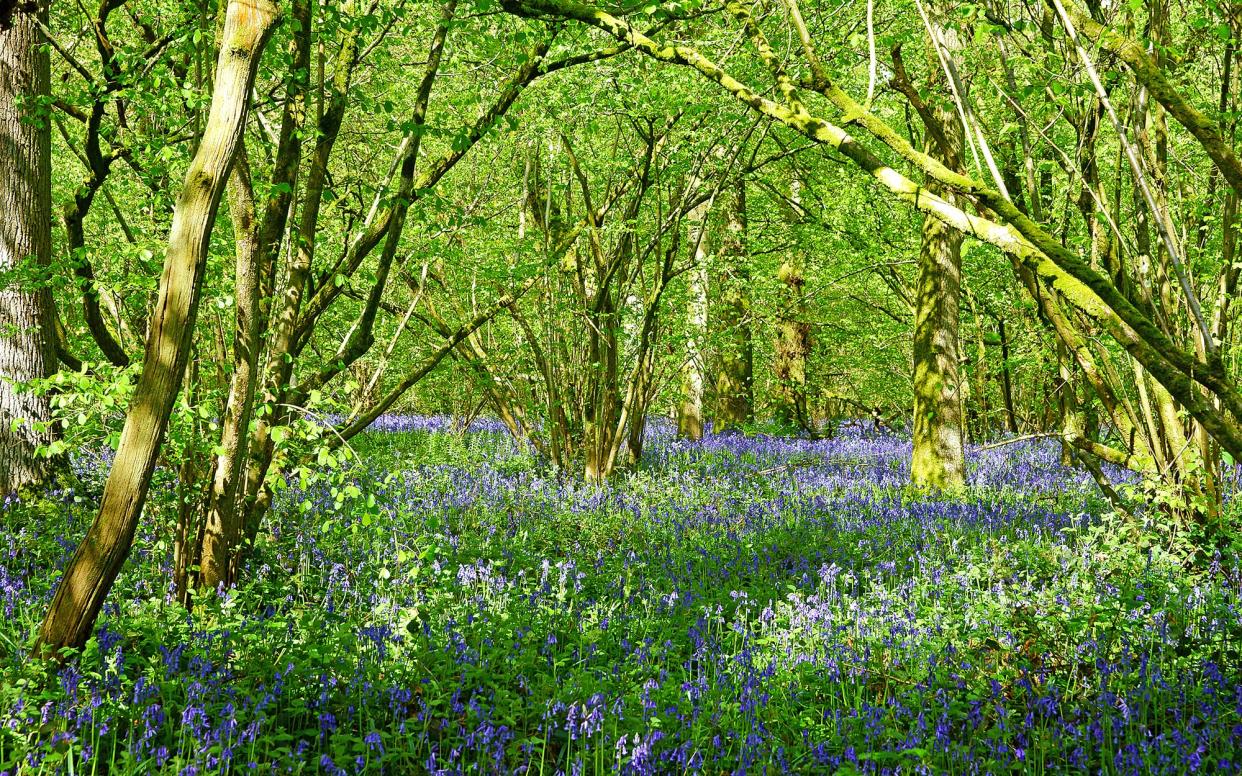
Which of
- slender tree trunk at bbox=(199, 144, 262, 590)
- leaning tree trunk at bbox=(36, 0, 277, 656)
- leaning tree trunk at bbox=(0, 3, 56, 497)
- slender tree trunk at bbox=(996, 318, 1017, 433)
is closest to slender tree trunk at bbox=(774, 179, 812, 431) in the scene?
slender tree trunk at bbox=(996, 318, 1017, 433)

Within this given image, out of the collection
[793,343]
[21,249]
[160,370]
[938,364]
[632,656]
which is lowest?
[632,656]

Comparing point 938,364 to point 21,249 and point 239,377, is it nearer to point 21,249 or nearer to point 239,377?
point 239,377

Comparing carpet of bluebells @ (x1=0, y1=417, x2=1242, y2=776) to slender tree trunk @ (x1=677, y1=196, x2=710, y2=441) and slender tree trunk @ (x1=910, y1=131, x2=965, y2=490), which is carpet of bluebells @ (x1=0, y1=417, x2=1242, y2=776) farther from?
slender tree trunk @ (x1=677, y1=196, x2=710, y2=441)

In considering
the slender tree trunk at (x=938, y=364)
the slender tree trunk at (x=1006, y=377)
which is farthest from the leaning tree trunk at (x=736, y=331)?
the slender tree trunk at (x=1006, y=377)

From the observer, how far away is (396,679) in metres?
3.85

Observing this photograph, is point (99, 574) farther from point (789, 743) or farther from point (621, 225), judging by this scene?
point (621, 225)

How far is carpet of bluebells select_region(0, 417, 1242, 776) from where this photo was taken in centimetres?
326

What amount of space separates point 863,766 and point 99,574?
118 inches

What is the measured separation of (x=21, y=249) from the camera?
733 centimetres

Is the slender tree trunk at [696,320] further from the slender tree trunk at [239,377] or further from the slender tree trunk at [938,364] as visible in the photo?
the slender tree trunk at [239,377]

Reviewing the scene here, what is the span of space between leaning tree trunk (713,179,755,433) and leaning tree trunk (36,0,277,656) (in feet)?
27.7

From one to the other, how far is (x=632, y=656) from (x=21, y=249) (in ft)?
21.4

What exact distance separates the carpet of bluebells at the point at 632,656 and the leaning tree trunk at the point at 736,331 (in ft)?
18.1

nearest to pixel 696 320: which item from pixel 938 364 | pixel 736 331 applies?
pixel 736 331
